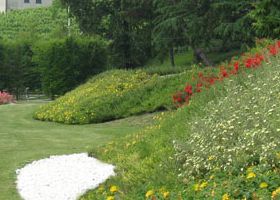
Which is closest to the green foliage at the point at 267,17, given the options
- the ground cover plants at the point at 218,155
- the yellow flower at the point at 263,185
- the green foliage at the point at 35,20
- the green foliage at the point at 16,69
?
the ground cover plants at the point at 218,155

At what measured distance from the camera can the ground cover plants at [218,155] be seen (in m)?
5.50

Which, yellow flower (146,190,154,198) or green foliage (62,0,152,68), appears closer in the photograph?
yellow flower (146,190,154,198)

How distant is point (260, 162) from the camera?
5.75 meters

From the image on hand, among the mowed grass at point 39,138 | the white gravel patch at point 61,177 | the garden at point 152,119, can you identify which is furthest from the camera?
the mowed grass at point 39,138

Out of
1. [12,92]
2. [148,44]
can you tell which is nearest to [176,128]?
[12,92]

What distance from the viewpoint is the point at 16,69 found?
1198 inches

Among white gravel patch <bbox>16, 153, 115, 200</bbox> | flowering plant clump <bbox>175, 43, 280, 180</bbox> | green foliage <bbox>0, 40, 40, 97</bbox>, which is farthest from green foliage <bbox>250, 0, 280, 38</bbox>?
green foliage <bbox>0, 40, 40, 97</bbox>

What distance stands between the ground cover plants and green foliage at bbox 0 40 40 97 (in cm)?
2196

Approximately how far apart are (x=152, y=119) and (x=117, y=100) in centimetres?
198

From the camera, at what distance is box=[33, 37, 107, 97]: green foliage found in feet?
85.4

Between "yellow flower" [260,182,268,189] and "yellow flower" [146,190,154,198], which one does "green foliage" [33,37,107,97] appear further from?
"yellow flower" [260,182,268,189]

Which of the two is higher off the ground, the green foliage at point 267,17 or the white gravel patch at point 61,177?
the green foliage at point 267,17

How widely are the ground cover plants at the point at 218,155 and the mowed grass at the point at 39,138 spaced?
1.74m

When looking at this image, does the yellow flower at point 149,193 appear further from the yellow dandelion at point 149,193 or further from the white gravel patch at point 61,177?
the white gravel patch at point 61,177
